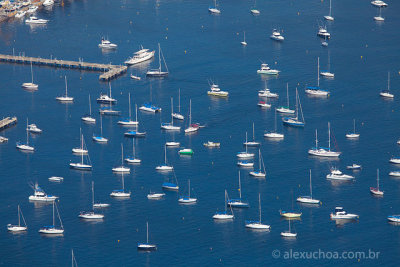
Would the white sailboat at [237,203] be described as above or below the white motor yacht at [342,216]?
above

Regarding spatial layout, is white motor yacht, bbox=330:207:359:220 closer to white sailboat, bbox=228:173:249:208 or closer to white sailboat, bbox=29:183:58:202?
white sailboat, bbox=228:173:249:208

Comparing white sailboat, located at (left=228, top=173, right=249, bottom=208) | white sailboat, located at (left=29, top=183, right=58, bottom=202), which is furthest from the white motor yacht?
white sailboat, located at (left=29, top=183, right=58, bottom=202)

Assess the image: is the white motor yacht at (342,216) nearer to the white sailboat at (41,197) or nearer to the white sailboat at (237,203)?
the white sailboat at (237,203)

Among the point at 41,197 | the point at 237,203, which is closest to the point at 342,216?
the point at 237,203

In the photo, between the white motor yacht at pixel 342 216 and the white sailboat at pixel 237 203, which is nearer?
the white motor yacht at pixel 342 216

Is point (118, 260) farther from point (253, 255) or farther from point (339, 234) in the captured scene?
point (339, 234)

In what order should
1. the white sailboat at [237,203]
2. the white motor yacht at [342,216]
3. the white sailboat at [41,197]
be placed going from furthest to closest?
the white sailboat at [41,197]
the white sailboat at [237,203]
the white motor yacht at [342,216]

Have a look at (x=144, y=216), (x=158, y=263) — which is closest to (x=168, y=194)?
(x=144, y=216)

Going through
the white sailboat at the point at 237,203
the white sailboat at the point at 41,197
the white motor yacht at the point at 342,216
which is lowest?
the white motor yacht at the point at 342,216

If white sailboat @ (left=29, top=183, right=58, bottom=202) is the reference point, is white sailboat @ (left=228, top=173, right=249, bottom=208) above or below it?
below

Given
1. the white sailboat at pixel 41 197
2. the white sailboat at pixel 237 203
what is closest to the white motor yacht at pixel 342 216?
the white sailboat at pixel 237 203

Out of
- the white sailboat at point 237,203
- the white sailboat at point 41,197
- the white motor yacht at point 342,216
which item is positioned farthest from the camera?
the white sailboat at point 41,197

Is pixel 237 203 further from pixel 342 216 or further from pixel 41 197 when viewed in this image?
pixel 41 197
